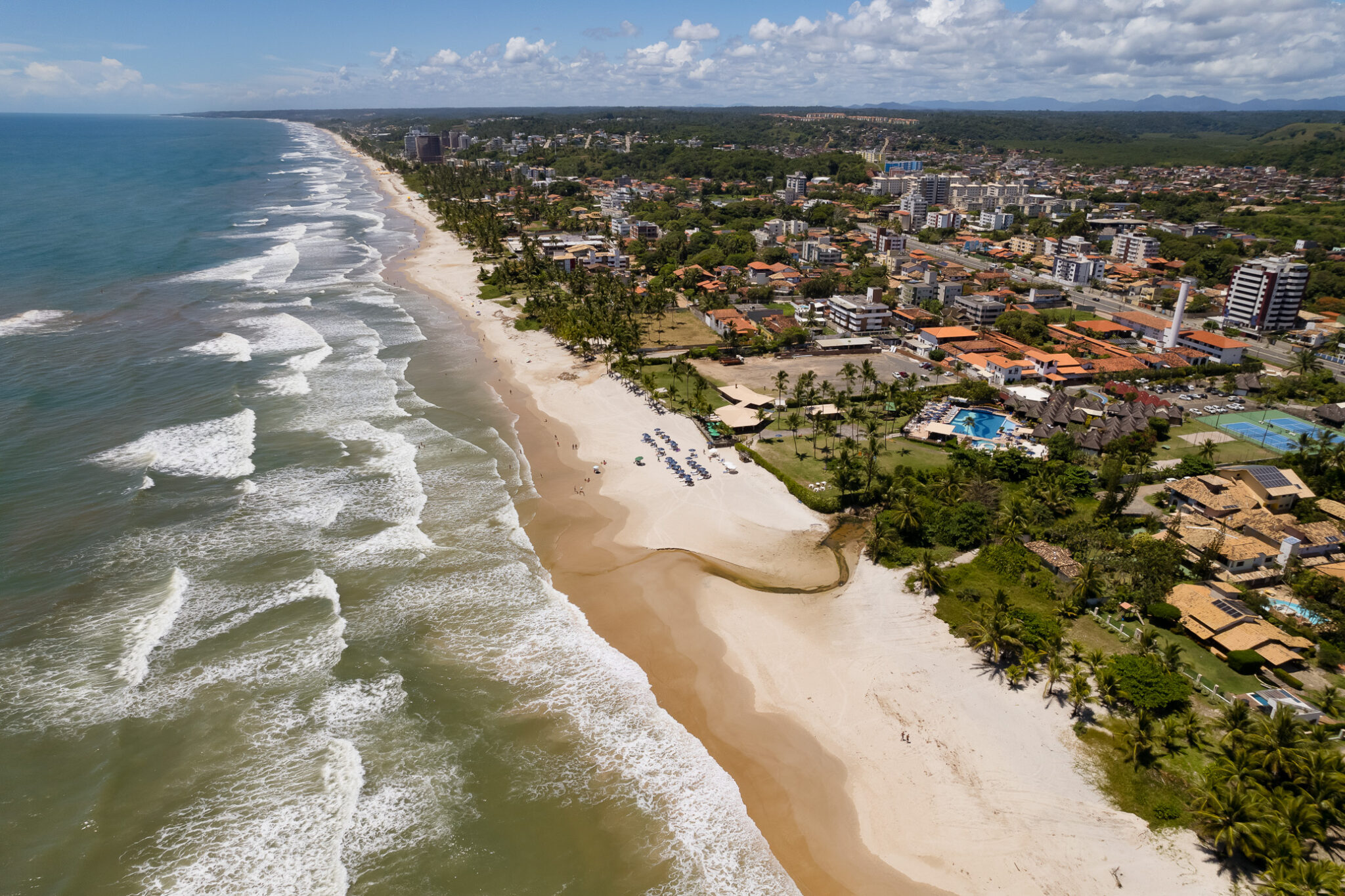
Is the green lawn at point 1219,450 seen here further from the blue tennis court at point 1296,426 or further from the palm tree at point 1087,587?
the palm tree at point 1087,587

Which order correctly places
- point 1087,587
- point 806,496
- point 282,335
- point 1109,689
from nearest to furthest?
point 1109,689 < point 1087,587 < point 806,496 < point 282,335

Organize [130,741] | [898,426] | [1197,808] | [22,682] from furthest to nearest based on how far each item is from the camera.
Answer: [898,426] → [22,682] → [130,741] → [1197,808]

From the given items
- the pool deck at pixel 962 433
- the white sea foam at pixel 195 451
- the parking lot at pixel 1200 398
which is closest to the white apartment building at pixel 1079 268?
the parking lot at pixel 1200 398

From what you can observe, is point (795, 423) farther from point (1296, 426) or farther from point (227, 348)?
point (227, 348)

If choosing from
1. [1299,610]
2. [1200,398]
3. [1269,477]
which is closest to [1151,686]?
[1299,610]

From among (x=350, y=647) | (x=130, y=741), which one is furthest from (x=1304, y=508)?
(x=130, y=741)

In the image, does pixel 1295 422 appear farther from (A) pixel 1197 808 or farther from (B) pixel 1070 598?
(A) pixel 1197 808
